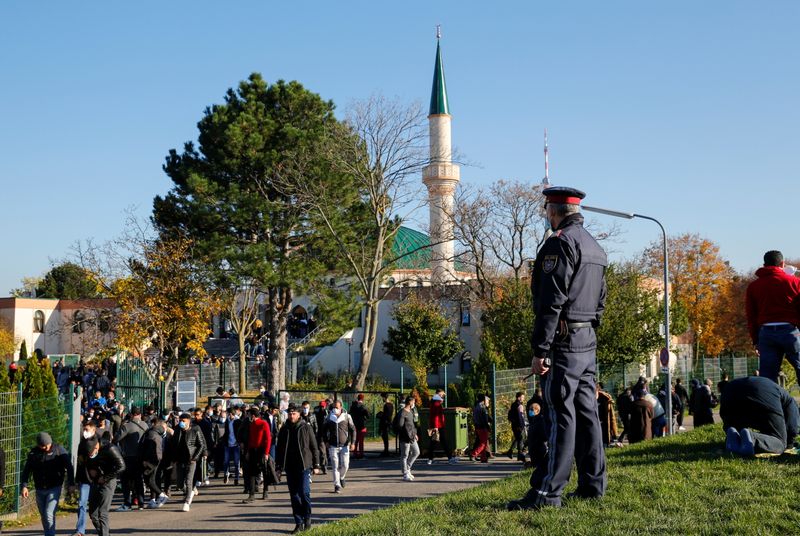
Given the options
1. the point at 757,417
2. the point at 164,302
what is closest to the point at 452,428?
the point at 164,302

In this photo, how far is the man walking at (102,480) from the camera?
12.0 m

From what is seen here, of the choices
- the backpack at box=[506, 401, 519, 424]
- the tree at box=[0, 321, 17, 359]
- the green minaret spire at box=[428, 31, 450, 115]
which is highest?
the green minaret spire at box=[428, 31, 450, 115]

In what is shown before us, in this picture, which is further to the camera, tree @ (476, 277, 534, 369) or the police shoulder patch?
tree @ (476, 277, 534, 369)

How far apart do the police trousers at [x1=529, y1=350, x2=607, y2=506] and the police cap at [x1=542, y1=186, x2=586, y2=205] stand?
3.43 ft

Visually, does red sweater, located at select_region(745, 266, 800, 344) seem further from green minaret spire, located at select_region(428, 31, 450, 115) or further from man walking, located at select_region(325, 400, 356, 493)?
green minaret spire, located at select_region(428, 31, 450, 115)

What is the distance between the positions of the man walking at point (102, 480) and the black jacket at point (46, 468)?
1.72ft

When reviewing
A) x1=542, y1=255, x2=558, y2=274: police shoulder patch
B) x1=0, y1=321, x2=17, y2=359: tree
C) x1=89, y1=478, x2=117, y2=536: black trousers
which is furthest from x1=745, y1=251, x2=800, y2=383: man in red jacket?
x1=0, y1=321, x2=17, y2=359: tree

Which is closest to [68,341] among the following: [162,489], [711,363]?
[711,363]

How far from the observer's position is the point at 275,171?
112 feet

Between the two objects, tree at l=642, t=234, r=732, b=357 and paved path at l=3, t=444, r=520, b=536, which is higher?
tree at l=642, t=234, r=732, b=357

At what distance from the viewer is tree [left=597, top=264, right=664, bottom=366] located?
101 ft

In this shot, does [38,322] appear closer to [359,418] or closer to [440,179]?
[440,179]

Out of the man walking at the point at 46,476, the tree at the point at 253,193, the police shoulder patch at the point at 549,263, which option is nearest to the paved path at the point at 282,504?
the man walking at the point at 46,476

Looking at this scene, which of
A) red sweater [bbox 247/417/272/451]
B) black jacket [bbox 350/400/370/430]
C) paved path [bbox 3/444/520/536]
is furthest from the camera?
black jacket [bbox 350/400/370/430]
